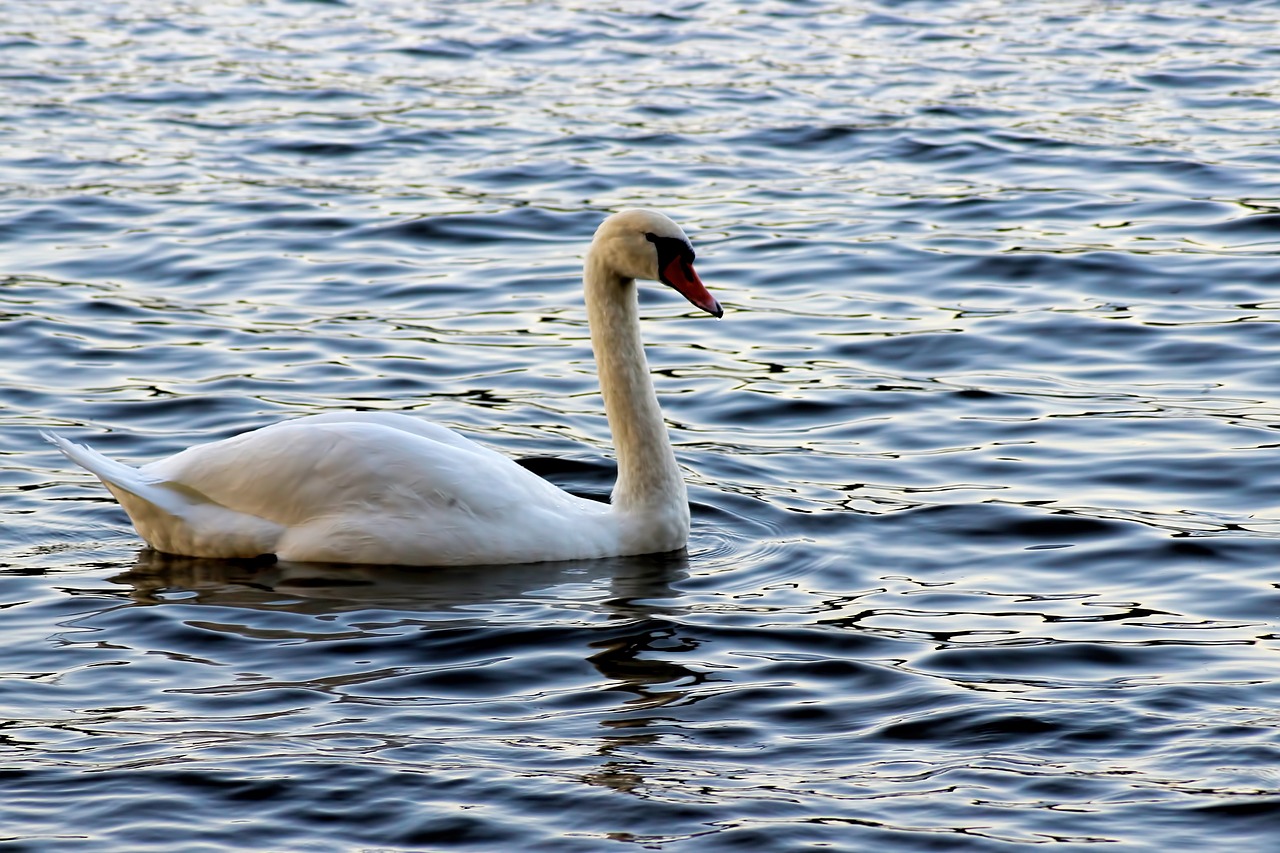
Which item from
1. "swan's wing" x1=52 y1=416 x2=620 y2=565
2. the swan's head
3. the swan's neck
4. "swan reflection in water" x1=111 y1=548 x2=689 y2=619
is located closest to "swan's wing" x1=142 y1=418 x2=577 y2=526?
"swan's wing" x1=52 y1=416 x2=620 y2=565

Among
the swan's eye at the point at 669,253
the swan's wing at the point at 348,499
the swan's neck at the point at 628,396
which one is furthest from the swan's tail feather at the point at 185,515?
the swan's eye at the point at 669,253

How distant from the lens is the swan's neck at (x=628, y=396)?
848 centimetres

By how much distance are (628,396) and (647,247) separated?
66cm

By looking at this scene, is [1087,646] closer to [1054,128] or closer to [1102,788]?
[1102,788]

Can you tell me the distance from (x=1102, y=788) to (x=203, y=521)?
12.7 ft

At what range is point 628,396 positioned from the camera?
8.66 meters

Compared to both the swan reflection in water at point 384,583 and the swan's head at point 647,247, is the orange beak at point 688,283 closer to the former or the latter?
the swan's head at point 647,247

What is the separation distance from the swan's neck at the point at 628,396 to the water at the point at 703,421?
1.06ft

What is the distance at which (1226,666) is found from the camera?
22.4 feet

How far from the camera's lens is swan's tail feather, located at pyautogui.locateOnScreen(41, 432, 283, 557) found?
8172 millimetres

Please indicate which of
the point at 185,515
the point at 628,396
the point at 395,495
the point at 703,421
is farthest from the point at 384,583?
the point at 703,421

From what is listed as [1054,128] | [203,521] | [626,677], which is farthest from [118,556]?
[1054,128]

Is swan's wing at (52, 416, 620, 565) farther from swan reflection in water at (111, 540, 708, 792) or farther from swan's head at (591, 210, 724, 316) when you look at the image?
swan's head at (591, 210, 724, 316)

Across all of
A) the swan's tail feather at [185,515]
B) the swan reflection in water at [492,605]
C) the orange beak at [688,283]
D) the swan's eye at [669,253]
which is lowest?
the swan reflection in water at [492,605]
